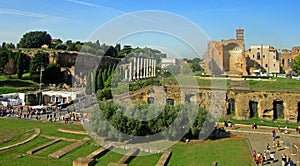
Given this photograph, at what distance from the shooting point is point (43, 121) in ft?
88.6

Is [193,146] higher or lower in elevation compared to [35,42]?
lower

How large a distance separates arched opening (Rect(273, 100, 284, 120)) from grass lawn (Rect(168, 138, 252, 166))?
9.67 meters

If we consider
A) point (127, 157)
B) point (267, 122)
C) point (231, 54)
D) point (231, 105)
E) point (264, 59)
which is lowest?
point (127, 157)

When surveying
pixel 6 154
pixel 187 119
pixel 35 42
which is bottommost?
pixel 6 154

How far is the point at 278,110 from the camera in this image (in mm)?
28031

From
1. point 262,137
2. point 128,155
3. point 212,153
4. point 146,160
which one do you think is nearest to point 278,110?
point 262,137

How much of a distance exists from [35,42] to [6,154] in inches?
3195

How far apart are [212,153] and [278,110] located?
1344cm

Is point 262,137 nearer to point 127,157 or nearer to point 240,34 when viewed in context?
point 127,157

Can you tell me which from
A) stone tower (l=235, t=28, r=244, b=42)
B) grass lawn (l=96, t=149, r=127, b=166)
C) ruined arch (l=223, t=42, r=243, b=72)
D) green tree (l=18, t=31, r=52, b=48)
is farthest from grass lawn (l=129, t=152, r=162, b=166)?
green tree (l=18, t=31, r=52, b=48)

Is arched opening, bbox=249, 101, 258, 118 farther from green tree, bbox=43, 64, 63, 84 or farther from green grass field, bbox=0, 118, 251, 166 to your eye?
green tree, bbox=43, 64, 63, 84

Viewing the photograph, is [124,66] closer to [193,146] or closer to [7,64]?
[7,64]

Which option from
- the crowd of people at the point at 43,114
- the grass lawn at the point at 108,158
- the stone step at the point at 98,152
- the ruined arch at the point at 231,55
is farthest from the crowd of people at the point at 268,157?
the ruined arch at the point at 231,55

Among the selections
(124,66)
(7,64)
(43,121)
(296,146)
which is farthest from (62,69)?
(296,146)
